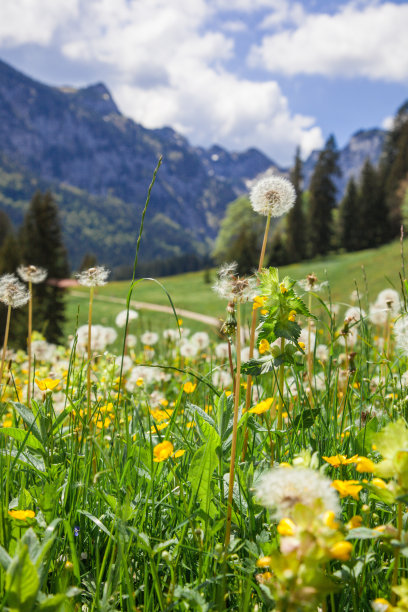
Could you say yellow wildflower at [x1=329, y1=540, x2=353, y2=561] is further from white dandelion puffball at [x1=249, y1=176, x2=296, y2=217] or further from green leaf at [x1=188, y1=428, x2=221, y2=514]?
white dandelion puffball at [x1=249, y1=176, x2=296, y2=217]

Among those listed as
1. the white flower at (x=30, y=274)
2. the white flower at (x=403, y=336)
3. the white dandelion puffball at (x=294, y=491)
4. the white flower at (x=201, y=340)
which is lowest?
the white dandelion puffball at (x=294, y=491)

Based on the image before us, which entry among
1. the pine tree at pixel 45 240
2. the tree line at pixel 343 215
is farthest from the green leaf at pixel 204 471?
the tree line at pixel 343 215

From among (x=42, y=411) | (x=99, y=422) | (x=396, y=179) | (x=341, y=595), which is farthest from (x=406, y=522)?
(x=396, y=179)

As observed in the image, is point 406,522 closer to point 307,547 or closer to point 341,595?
point 341,595

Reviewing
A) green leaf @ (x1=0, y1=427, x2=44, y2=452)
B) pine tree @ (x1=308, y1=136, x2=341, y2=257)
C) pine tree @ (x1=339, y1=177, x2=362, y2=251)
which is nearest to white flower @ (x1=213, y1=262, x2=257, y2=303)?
green leaf @ (x1=0, y1=427, x2=44, y2=452)

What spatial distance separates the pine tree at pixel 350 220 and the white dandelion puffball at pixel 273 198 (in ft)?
193

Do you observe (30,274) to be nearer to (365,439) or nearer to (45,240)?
(365,439)

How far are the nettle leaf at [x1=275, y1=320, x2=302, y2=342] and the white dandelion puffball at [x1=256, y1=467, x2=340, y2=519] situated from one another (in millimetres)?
615

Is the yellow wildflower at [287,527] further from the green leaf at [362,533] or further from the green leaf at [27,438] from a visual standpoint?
the green leaf at [27,438]

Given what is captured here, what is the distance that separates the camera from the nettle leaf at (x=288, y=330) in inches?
52.5

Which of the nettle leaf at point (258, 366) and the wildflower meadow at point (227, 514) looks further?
the nettle leaf at point (258, 366)

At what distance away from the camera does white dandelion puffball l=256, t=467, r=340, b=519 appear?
2.30 feet

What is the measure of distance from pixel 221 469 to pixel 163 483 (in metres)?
0.23

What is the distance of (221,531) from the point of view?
51.3 inches
